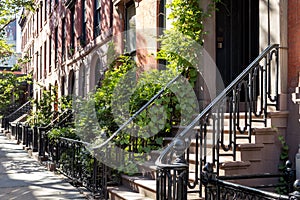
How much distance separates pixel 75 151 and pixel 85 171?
0.86 m

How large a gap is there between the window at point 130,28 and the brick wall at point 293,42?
234 inches

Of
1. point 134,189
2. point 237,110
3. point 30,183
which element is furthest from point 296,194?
point 30,183

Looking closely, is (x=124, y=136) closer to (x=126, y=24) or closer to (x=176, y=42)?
(x=176, y=42)

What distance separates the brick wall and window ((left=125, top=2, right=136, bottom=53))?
234 inches

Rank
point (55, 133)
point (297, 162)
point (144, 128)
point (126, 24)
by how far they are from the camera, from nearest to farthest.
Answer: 1. point (297, 162)
2. point (144, 128)
3. point (55, 133)
4. point (126, 24)

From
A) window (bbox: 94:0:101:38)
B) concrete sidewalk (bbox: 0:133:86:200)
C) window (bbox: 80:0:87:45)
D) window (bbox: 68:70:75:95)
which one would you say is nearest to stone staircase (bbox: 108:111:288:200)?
concrete sidewalk (bbox: 0:133:86:200)

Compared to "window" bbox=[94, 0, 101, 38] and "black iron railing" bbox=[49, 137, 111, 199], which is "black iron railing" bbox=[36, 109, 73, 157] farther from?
"window" bbox=[94, 0, 101, 38]

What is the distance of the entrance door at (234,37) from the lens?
8.27 metres

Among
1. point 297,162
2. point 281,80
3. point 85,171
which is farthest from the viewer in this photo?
point 85,171

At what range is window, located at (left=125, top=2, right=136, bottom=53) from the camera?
37.9 feet

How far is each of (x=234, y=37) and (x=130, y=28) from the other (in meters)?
4.29

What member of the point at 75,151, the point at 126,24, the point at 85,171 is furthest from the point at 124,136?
the point at 126,24

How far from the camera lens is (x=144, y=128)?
7258 mm

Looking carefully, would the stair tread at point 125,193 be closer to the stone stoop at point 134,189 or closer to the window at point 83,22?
the stone stoop at point 134,189
